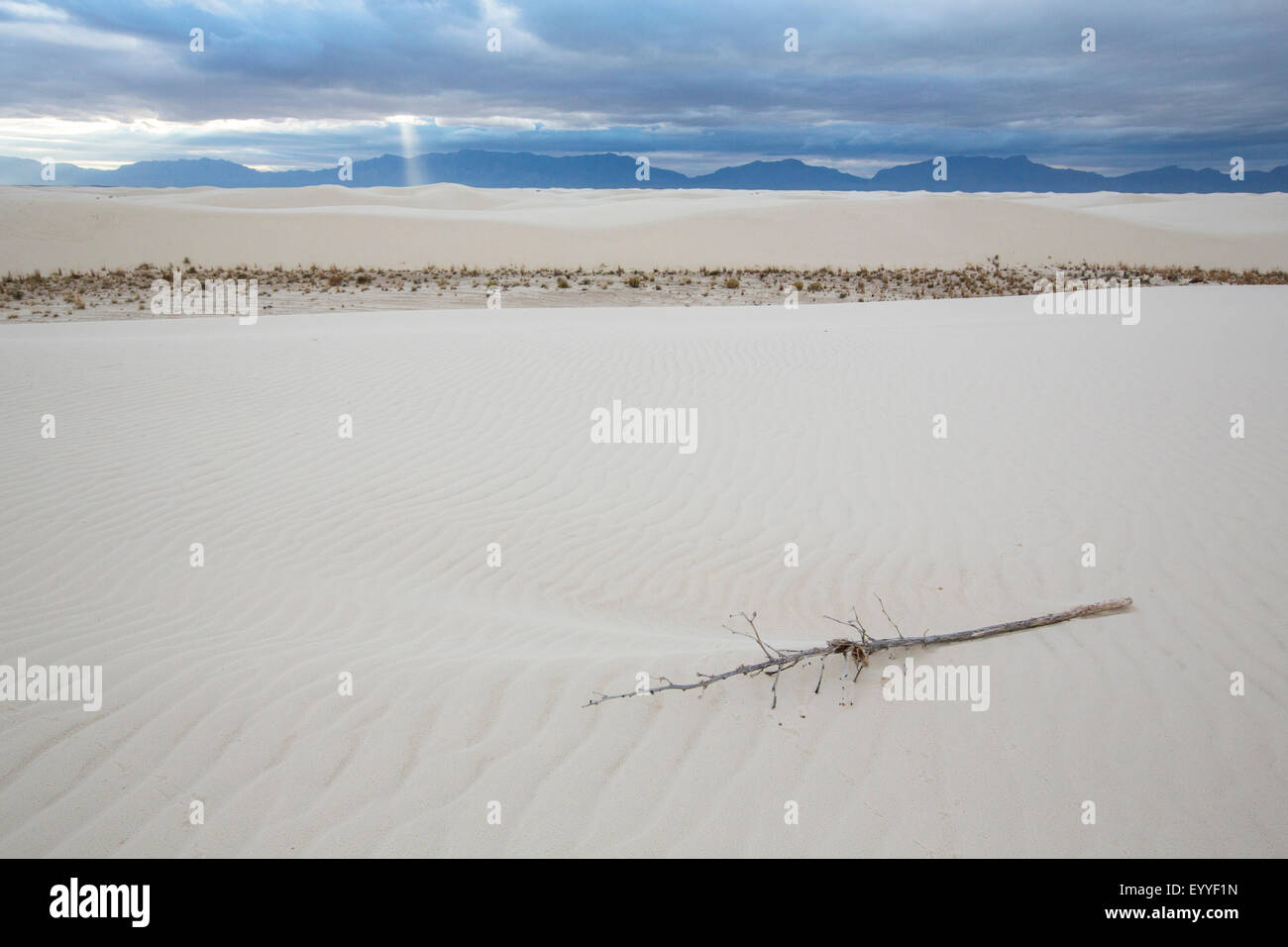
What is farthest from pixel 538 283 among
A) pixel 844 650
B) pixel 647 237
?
pixel 844 650

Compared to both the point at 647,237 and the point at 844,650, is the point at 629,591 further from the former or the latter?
the point at 647,237

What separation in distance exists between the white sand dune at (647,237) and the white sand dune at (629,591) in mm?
24206

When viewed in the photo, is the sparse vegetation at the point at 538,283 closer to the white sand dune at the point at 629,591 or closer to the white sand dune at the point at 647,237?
the white sand dune at the point at 647,237

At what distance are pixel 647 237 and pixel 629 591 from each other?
3655 centimetres

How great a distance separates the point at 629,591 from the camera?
5.09 metres

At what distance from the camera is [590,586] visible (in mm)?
5141

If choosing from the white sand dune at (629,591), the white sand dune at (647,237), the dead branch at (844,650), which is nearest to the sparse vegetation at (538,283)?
the white sand dune at (647,237)

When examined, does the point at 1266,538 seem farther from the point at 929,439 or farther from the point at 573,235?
the point at 573,235

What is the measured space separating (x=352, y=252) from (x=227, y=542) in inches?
1243

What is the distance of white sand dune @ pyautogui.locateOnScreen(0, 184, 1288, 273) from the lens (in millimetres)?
33031

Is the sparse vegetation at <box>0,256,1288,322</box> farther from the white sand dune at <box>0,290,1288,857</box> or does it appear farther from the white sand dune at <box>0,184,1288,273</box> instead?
the white sand dune at <box>0,290,1288,857</box>

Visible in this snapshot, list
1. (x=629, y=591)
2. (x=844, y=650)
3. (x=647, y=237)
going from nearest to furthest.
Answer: (x=844, y=650)
(x=629, y=591)
(x=647, y=237)
